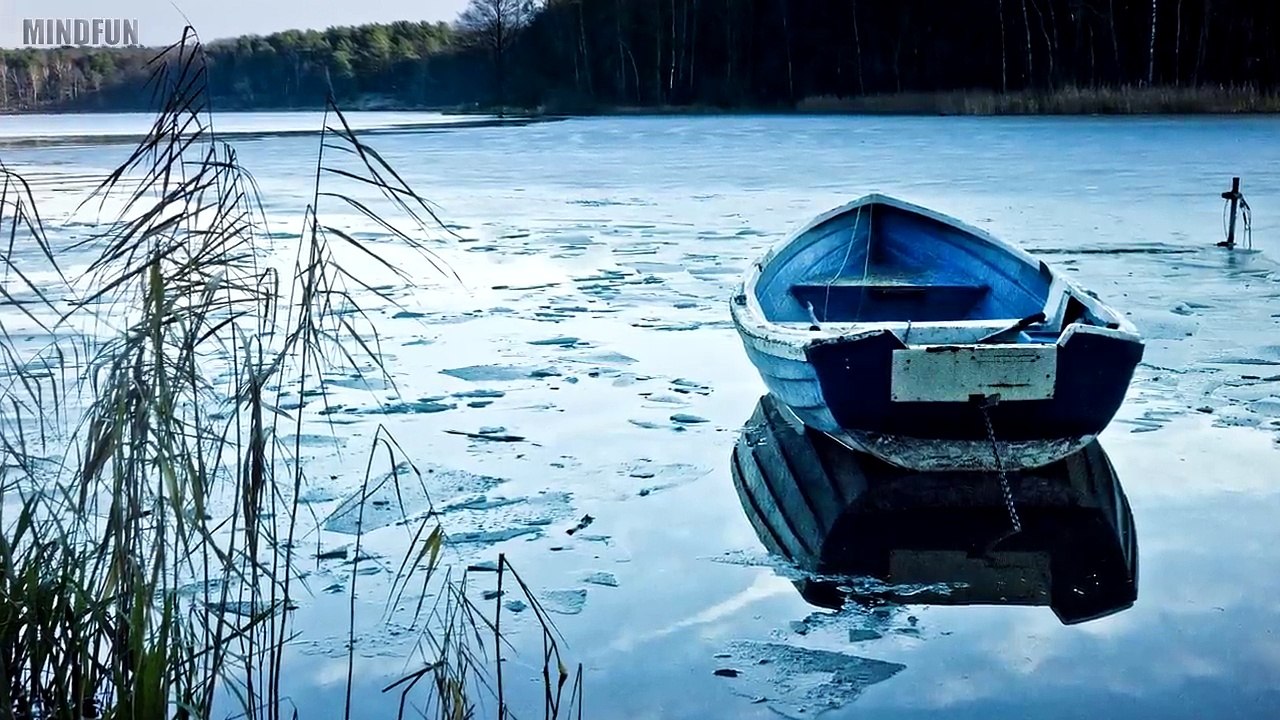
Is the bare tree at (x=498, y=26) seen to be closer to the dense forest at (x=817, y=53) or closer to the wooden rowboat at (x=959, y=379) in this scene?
the dense forest at (x=817, y=53)

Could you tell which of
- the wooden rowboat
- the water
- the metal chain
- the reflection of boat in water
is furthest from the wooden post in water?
the metal chain

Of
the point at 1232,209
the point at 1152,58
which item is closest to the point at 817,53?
the point at 1152,58

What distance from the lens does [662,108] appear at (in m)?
47.9

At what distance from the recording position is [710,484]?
4273 mm

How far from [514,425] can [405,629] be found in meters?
1.86

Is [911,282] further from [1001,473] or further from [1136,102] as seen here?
[1136,102]

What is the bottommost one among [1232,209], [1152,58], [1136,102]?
[1232,209]

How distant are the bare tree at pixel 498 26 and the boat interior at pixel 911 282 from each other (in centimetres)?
5535

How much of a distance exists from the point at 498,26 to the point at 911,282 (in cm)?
6268

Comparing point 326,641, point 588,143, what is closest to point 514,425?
point 326,641

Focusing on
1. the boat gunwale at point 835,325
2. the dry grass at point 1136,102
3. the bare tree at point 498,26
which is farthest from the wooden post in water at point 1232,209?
the bare tree at point 498,26

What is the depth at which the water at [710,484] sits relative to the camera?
2828 mm

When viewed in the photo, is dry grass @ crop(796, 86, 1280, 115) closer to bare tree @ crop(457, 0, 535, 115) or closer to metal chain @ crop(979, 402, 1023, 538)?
metal chain @ crop(979, 402, 1023, 538)

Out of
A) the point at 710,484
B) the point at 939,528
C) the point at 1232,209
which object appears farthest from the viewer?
the point at 1232,209
